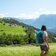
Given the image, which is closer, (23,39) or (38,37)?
(38,37)

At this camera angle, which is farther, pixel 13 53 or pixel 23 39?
pixel 23 39

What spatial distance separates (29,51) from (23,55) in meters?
1.01

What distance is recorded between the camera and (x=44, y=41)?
16.7 meters

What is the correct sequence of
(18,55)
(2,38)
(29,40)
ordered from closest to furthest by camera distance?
(18,55), (2,38), (29,40)

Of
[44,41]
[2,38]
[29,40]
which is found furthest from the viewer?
[29,40]

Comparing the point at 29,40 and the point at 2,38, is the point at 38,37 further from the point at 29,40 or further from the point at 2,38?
the point at 29,40

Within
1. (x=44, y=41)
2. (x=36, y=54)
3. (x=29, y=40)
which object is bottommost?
(x=29, y=40)

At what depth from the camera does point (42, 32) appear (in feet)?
55.0

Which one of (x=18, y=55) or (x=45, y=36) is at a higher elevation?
(x=45, y=36)

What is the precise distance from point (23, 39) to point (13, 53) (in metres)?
154

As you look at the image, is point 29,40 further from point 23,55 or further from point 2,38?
point 23,55

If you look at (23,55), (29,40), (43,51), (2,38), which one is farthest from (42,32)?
(29,40)

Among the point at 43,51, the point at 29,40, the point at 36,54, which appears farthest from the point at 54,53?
the point at 29,40

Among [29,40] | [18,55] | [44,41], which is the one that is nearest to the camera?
[44,41]
